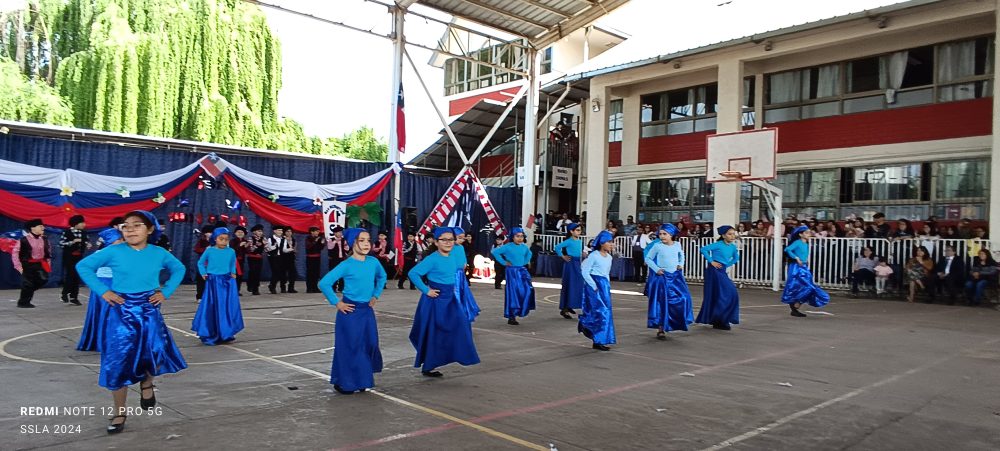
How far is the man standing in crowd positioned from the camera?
41.4ft

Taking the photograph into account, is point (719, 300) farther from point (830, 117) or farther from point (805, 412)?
point (830, 117)

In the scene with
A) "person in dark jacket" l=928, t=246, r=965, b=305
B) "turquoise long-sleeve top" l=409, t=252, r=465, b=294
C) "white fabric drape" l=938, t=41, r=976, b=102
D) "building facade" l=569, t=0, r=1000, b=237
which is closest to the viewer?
"turquoise long-sleeve top" l=409, t=252, r=465, b=294

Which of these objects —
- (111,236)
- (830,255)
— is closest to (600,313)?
(111,236)

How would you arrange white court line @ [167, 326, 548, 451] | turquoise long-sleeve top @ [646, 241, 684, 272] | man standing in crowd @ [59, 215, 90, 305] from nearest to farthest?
white court line @ [167, 326, 548, 451] → turquoise long-sleeve top @ [646, 241, 684, 272] → man standing in crowd @ [59, 215, 90, 305]

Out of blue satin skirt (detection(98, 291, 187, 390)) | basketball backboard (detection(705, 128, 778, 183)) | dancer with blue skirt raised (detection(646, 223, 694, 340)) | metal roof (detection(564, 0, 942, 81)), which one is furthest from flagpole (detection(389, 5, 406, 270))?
blue satin skirt (detection(98, 291, 187, 390))

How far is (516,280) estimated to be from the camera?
11.5 metres

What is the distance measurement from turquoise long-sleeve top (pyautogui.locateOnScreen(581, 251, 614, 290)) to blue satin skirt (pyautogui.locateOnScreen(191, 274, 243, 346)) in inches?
180

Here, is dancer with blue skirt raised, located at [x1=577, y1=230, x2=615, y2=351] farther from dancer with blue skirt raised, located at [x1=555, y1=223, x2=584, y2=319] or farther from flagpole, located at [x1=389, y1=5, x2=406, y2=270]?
flagpole, located at [x1=389, y1=5, x2=406, y2=270]

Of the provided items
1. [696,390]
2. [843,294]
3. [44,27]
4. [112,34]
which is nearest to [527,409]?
[696,390]

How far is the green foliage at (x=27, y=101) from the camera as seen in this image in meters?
19.0

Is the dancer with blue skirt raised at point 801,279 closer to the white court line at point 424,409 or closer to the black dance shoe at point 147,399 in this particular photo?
the white court line at point 424,409

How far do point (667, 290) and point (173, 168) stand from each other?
1355cm

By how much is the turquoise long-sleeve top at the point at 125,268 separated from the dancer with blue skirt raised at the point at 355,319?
4.43 ft

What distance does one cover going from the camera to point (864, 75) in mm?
19672
